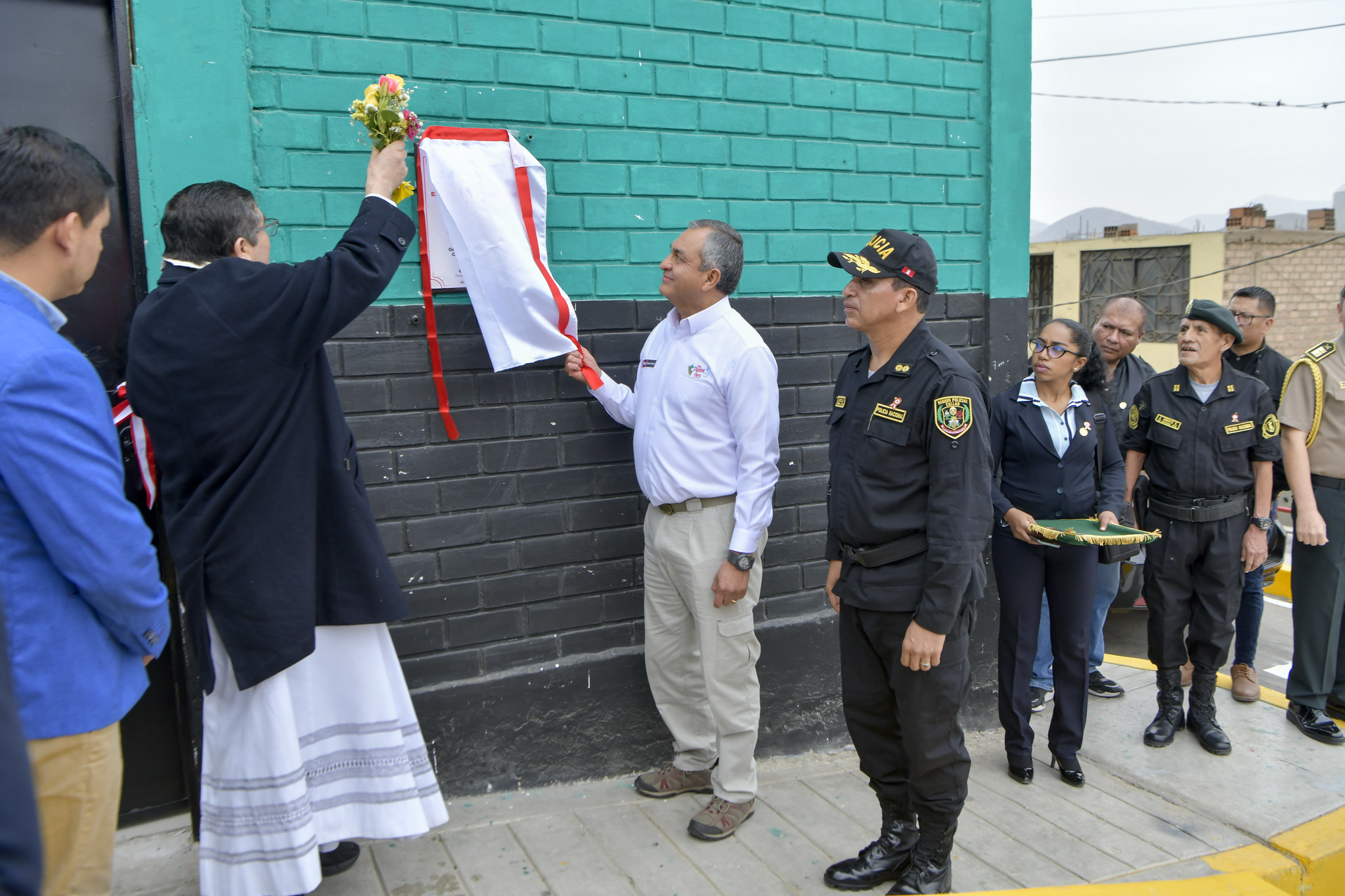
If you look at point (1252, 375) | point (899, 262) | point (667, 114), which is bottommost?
point (1252, 375)

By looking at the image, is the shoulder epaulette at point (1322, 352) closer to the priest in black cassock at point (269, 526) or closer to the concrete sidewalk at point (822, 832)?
the concrete sidewalk at point (822, 832)

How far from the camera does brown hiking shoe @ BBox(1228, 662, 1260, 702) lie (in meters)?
4.84

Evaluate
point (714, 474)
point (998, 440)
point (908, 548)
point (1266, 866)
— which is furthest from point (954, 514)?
point (1266, 866)

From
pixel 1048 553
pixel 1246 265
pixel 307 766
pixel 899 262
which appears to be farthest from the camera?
pixel 1246 265

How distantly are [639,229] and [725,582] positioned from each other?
A: 4.74 feet

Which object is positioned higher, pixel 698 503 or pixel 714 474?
pixel 714 474

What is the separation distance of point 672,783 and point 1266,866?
7.32 feet

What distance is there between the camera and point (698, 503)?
3.37m

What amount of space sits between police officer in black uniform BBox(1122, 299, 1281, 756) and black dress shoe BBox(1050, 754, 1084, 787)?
Answer: 2.03 ft

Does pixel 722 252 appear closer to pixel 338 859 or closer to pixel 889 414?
pixel 889 414

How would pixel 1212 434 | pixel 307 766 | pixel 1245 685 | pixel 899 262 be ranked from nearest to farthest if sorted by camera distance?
pixel 307 766
pixel 899 262
pixel 1212 434
pixel 1245 685

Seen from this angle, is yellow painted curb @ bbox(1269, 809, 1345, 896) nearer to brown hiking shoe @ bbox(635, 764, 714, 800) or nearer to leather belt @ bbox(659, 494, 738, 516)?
brown hiking shoe @ bbox(635, 764, 714, 800)

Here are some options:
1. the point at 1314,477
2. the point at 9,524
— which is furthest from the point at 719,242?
the point at 1314,477

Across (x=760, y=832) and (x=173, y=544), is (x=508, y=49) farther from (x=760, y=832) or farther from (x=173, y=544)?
(x=760, y=832)
